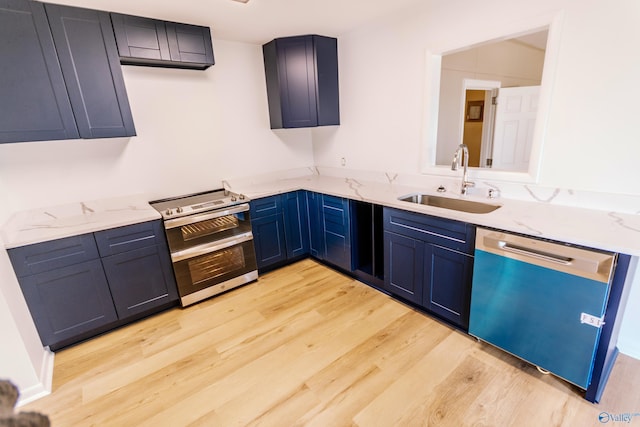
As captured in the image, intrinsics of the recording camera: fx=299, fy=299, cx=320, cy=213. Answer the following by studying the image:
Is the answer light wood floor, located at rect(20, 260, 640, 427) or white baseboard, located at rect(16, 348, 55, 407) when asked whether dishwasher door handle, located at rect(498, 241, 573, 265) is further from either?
white baseboard, located at rect(16, 348, 55, 407)

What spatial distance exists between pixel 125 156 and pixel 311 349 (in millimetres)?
2292

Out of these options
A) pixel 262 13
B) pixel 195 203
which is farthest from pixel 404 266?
pixel 262 13

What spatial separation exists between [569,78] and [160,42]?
116 inches

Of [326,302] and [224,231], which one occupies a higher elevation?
[224,231]

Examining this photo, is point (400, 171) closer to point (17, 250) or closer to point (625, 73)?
point (625, 73)

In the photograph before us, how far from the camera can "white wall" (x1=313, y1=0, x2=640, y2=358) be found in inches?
65.4

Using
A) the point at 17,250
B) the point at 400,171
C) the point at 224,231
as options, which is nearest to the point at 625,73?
the point at 400,171

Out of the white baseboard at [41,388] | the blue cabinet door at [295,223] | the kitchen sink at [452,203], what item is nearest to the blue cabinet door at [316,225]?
the blue cabinet door at [295,223]

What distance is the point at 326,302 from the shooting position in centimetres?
260

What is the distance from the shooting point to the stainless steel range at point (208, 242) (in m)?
2.51

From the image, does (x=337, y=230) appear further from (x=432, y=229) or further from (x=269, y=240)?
(x=432, y=229)

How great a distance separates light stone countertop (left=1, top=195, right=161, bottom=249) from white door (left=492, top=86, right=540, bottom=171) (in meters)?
3.55

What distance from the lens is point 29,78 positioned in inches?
78.5

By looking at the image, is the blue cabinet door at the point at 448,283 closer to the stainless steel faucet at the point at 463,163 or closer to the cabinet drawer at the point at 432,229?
the cabinet drawer at the point at 432,229
